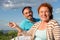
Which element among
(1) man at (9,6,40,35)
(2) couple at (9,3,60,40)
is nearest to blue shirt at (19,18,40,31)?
(1) man at (9,6,40,35)

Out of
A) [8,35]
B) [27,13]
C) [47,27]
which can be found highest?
[27,13]

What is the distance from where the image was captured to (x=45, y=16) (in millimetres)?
2070

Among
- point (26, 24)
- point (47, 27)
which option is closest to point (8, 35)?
point (26, 24)

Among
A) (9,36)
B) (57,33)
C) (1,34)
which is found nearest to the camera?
(57,33)

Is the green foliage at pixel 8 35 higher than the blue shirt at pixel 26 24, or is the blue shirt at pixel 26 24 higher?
the blue shirt at pixel 26 24

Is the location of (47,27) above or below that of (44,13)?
below

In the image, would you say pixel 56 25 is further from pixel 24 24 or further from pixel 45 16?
pixel 24 24

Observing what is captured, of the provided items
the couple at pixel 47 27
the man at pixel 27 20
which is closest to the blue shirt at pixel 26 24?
the man at pixel 27 20

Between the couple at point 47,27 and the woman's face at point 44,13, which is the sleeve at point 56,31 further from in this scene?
the woman's face at point 44,13

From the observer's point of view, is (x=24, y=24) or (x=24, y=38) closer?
(x=24, y=38)

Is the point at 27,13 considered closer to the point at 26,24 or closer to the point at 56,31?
the point at 26,24

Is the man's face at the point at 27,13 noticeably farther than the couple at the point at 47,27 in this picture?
Yes

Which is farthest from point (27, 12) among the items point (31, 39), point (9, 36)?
point (31, 39)

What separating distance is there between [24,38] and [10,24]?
0.24 meters
